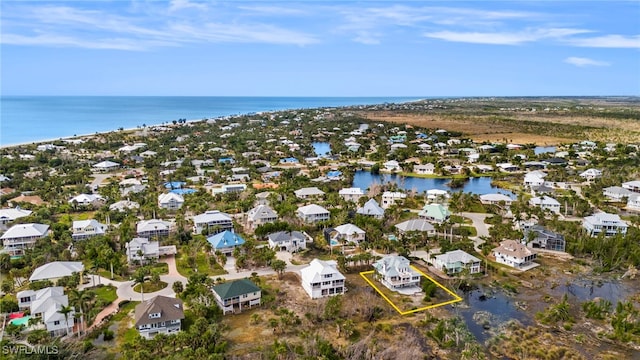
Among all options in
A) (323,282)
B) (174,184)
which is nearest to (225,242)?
(323,282)

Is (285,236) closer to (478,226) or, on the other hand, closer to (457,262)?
(457,262)

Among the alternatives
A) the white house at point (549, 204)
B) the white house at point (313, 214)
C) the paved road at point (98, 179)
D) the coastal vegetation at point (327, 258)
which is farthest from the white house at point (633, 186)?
the paved road at point (98, 179)

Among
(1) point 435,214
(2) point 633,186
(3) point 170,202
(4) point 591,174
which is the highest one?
(4) point 591,174

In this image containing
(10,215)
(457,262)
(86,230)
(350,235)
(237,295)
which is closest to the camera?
(237,295)

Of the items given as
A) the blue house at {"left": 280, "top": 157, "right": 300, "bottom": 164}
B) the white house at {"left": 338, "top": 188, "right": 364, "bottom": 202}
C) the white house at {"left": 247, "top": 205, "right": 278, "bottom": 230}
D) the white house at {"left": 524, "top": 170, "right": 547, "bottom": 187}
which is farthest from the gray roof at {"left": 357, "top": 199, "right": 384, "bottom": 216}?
the blue house at {"left": 280, "top": 157, "right": 300, "bottom": 164}

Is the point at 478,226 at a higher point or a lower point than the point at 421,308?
higher

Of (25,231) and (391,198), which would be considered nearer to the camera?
(25,231)

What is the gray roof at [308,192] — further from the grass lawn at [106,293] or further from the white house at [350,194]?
the grass lawn at [106,293]
